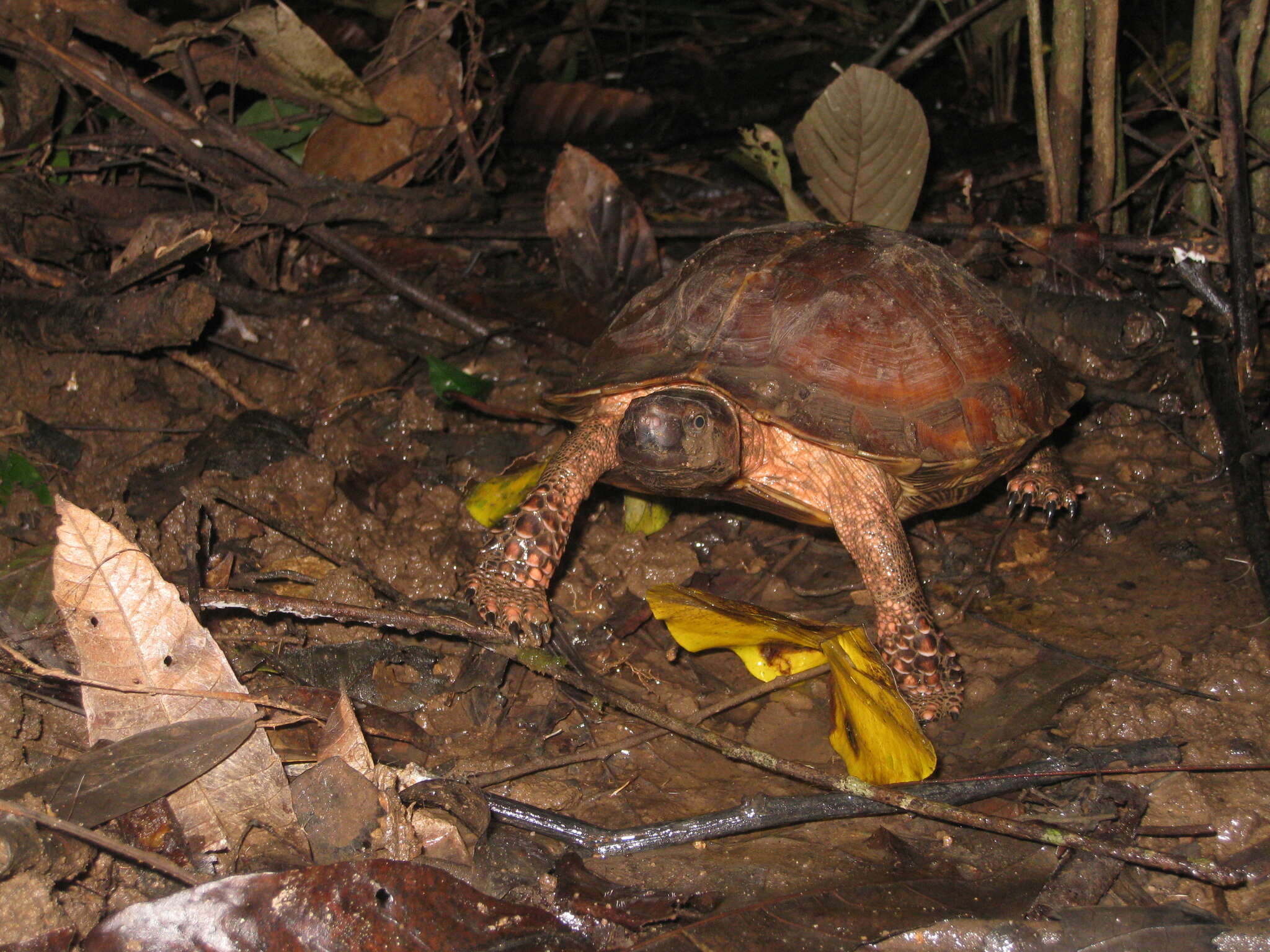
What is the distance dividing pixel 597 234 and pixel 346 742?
338cm

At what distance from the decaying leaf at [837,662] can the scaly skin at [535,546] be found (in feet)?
1.81

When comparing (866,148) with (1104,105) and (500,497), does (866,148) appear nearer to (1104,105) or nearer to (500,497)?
(1104,105)

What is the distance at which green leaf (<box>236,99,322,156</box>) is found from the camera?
5.13 metres

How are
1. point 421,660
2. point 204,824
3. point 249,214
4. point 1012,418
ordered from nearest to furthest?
point 204,824 → point 421,660 → point 1012,418 → point 249,214

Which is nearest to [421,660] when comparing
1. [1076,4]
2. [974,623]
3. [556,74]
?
[974,623]

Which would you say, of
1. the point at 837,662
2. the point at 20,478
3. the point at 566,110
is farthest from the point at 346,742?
the point at 566,110

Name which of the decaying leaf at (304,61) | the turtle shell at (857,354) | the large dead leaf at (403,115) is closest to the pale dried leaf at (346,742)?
the turtle shell at (857,354)

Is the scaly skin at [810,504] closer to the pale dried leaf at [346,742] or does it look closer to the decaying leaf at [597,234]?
the pale dried leaf at [346,742]

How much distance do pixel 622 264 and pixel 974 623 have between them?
279 centimetres

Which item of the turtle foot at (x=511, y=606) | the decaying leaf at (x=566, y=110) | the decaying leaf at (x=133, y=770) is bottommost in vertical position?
the turtle foot at (x=511, y=606)

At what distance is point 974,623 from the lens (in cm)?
344

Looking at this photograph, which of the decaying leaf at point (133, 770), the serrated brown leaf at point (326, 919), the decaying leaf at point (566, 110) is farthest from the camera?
the decaying leaf at point (566, 110)

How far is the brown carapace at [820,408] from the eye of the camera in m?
3.16

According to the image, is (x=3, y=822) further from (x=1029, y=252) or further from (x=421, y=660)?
(x=1029, y=252)
